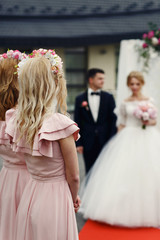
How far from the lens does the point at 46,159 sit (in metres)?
1.95

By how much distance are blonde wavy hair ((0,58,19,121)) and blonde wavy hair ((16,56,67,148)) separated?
1.82 ft

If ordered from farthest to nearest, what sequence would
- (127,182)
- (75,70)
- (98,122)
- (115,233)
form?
(75,70) → (98,122) → (127,182) → (115,233)

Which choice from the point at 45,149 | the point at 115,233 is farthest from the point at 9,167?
the point at 115,233

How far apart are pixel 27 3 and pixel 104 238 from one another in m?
13.1

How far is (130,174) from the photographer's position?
406 cm

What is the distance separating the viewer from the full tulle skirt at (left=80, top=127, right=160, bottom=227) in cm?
368

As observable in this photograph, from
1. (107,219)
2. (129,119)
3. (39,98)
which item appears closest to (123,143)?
(129,119)

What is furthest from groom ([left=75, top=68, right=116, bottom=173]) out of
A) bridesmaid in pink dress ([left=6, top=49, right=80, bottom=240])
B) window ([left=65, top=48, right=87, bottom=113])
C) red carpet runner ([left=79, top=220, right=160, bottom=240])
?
window ([left=65, top=48, right=87, bottom=113])

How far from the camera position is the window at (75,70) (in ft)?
47.0

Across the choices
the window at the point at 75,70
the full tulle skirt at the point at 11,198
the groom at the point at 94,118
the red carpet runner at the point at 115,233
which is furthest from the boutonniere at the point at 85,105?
the window at the point at 75,70

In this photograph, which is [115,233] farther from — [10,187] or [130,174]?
[10,187]

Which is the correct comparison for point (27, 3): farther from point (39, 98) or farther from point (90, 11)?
point (39, 98)

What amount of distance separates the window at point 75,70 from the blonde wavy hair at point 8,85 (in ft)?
39.2

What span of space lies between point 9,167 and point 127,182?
1.93 metres
